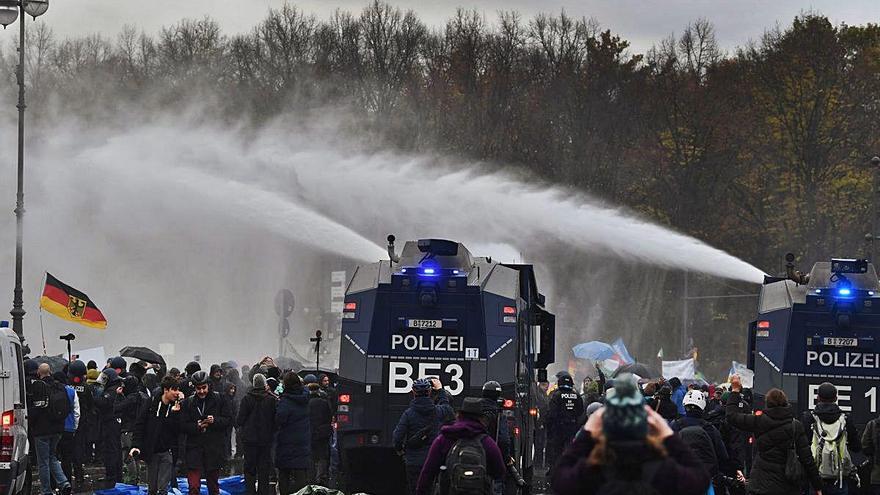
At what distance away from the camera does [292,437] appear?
1767cm

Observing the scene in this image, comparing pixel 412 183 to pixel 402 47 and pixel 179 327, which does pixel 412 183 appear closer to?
pixel 402 47

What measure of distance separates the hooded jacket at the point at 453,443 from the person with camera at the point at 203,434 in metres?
6.21

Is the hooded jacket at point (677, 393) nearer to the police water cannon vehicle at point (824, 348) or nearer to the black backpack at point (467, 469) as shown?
the police water cannon vehicle at point (824, 348)

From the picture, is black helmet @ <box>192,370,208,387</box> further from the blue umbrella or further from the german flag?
the blue umbrella

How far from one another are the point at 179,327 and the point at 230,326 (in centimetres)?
228

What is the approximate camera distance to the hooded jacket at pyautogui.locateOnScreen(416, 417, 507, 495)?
12047 millimetres

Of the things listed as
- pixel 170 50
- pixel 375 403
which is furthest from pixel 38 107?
pixel 375 403

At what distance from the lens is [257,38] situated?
212ft

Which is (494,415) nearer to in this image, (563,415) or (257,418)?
(257,418)

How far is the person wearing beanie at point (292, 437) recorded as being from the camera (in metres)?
17.7

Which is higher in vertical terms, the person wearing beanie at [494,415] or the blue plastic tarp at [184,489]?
the person wearing beanie at [494,415]

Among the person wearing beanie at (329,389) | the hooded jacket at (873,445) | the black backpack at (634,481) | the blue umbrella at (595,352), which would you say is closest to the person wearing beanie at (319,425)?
the person wearing beanie at (329,389)

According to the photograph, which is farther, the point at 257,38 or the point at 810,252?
the point at 257,38

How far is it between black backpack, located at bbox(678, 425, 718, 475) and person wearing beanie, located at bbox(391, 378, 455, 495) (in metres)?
2.63
